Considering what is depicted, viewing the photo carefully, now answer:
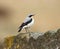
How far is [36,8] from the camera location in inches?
1047

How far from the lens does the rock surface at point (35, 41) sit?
9786mm

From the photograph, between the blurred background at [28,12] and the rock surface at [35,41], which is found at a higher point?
the rock surface at [35,41]

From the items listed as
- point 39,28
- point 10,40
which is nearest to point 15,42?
point 10,40

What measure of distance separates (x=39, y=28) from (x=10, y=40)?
468 inches

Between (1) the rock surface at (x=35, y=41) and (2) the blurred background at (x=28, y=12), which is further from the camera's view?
(2) the blurred background at (x=28, y=12)

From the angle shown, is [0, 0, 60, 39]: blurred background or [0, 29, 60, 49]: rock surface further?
[0, 0, 60, 39]: blurred background

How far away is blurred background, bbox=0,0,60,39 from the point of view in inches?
934

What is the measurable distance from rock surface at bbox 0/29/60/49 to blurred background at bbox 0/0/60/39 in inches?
476

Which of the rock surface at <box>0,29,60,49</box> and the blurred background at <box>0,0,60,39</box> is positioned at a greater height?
the rock surface at <box>0,29,60,49</box>

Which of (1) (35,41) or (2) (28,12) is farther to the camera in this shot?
(2) (28,12)

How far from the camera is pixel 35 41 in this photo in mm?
10117

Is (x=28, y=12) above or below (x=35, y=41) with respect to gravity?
below

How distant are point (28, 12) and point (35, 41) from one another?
15969 mm

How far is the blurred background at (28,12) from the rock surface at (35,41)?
1210 centimetres
